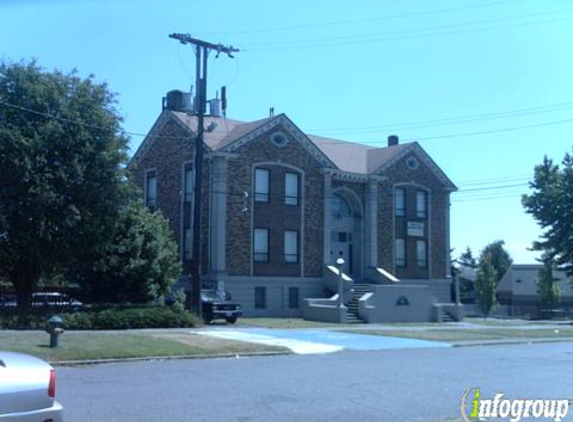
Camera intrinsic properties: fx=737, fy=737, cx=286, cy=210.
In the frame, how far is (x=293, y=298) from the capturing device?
4069 centimetres

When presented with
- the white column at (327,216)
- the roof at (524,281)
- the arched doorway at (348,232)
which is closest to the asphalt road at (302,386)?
the white column at (327,216)

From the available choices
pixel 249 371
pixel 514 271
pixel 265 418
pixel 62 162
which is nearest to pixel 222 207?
pixel 62 162

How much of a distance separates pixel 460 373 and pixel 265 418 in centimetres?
728

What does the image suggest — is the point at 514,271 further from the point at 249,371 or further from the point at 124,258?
the point at 249,371

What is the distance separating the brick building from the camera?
127 ft

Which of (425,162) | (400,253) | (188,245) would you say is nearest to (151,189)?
(188,245)

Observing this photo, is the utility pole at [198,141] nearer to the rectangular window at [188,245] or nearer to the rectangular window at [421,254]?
the rectangular window at [188,245]

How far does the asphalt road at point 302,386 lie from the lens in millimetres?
10625

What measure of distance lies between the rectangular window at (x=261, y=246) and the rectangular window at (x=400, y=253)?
10.5 m

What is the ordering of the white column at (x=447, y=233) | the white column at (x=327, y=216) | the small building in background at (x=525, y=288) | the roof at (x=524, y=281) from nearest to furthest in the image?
the white column at (x=327, y=216) → the white column at (x=447, y=233) → the small building in background at (x=525, y=288) → the roof at (x=524, y=281)

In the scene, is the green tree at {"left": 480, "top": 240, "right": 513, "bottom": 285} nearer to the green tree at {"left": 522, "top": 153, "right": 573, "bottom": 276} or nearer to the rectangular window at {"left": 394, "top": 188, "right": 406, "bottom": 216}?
the green tree at {"left": 522, "top": 153, "right": 573, "bottom": 276}

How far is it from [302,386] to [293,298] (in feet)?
89.4

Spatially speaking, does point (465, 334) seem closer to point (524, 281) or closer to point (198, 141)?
point (198, 141)

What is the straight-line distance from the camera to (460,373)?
639 inches
